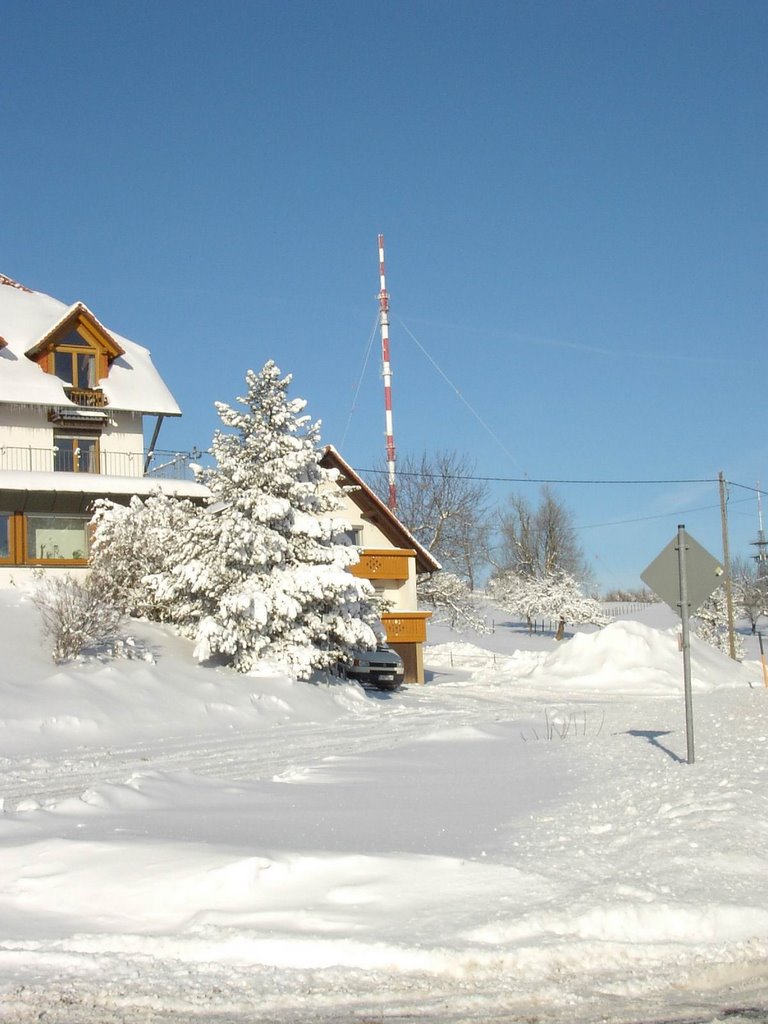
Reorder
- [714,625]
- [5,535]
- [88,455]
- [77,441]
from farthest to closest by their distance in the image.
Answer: [714,625], [88,455], [77,441], [5,535]

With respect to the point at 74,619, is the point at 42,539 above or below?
above

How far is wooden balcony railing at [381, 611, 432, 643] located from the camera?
129 feet

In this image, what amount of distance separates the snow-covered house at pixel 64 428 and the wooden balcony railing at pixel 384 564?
287 inches

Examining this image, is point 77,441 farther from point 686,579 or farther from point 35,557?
point 686,579

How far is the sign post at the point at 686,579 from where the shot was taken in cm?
1305

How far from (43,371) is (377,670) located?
15.0 meters

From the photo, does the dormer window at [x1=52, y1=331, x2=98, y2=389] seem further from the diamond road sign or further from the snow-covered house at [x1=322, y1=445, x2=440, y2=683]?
the diamond road sign

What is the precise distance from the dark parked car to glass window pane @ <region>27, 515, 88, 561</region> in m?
9.49

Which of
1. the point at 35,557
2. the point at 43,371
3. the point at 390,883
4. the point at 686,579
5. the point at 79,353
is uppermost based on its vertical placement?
the point at 79,353

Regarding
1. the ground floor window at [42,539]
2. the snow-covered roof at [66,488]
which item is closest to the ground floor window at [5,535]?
the ground floor window at [42,539]

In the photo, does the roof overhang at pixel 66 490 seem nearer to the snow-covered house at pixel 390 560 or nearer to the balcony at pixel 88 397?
the balcony at pixel 88 397

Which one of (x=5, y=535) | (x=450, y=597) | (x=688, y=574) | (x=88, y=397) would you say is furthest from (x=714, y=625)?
(x=688, y=574)

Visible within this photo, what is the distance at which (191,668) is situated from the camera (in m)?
25.0

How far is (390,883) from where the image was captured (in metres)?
7.16
